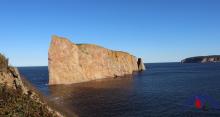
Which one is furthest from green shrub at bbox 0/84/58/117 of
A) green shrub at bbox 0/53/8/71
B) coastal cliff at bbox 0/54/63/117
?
green shrub at bbox 0/53/8/71

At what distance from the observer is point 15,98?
857 inches

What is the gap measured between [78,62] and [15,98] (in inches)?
3454

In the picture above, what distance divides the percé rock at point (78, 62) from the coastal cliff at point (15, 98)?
7531 cm

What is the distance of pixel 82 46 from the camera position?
116 meters

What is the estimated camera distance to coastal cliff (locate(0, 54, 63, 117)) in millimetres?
19969

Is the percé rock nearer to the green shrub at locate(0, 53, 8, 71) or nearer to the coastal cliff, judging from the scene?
the green shrub at locate(0, 53, 8, 71)

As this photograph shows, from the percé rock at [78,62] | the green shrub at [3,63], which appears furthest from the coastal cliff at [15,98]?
the percé rock at [78,62]

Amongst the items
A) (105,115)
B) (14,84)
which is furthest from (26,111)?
(105,115)

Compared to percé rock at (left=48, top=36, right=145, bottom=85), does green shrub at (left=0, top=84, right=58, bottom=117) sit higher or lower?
lower

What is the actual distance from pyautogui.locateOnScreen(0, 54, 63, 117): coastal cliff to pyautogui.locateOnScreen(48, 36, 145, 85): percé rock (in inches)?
2965

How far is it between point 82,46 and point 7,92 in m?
94.9

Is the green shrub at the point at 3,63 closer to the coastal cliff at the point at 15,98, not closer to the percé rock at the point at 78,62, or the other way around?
the coastal cliff at the point at 15,98

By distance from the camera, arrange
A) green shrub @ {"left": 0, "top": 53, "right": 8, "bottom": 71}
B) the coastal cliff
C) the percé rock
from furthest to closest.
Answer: the percé rock < green shrub @ {"left": 0, "top": 53, "right": 8, "bottom": 71} < the coastal cliff

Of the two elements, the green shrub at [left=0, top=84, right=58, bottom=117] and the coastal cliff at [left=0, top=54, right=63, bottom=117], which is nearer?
the green shrub at [left=0, top=84, right=58, bottom=117]
